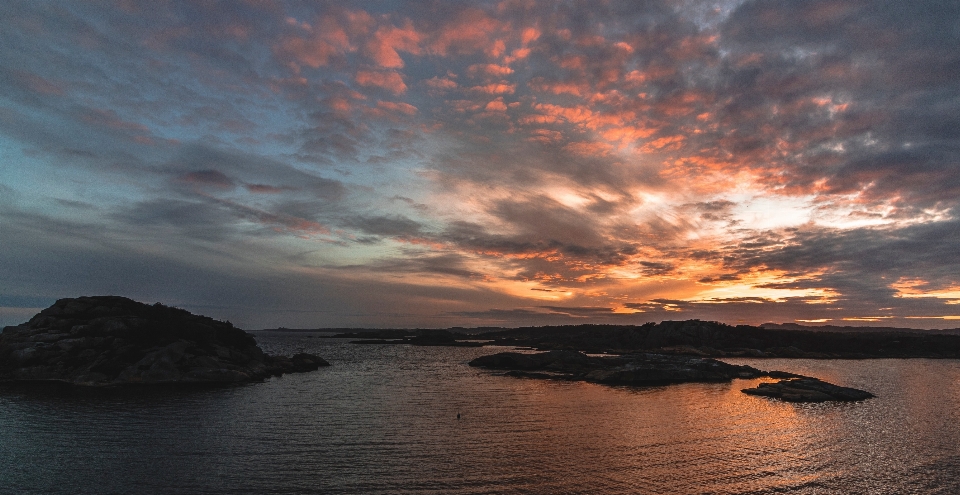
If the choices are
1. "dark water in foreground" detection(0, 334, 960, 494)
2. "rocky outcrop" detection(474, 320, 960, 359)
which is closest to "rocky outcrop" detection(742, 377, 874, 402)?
"dark water in foreground" detection(0, 334, 960, 494)

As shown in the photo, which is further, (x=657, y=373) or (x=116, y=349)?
(x=657, y=373)

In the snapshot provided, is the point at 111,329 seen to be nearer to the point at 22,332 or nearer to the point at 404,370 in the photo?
the point at 22,332

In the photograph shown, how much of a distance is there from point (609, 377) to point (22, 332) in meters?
93.0

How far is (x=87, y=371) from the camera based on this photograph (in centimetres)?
6588

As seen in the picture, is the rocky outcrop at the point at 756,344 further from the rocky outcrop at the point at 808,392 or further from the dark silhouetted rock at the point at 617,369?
the rocky outcrop at the point at 808,392

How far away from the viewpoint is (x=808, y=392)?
201 feet

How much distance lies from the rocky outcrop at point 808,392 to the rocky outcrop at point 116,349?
244ft

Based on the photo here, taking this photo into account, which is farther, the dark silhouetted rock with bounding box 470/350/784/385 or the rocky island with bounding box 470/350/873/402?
the dark silhouetted rock with bounding box 470/350/784/385

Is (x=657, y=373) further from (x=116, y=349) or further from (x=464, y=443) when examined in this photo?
(x=116, y=349)

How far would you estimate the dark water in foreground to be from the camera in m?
27.2

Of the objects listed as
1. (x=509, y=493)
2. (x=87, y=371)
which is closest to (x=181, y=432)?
(x=509, y=493)

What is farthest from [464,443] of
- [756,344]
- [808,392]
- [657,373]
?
[756,344]

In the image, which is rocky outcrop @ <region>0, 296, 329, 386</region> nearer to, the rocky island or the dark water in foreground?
the dark water in foreground

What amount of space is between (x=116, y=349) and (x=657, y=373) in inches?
3278
